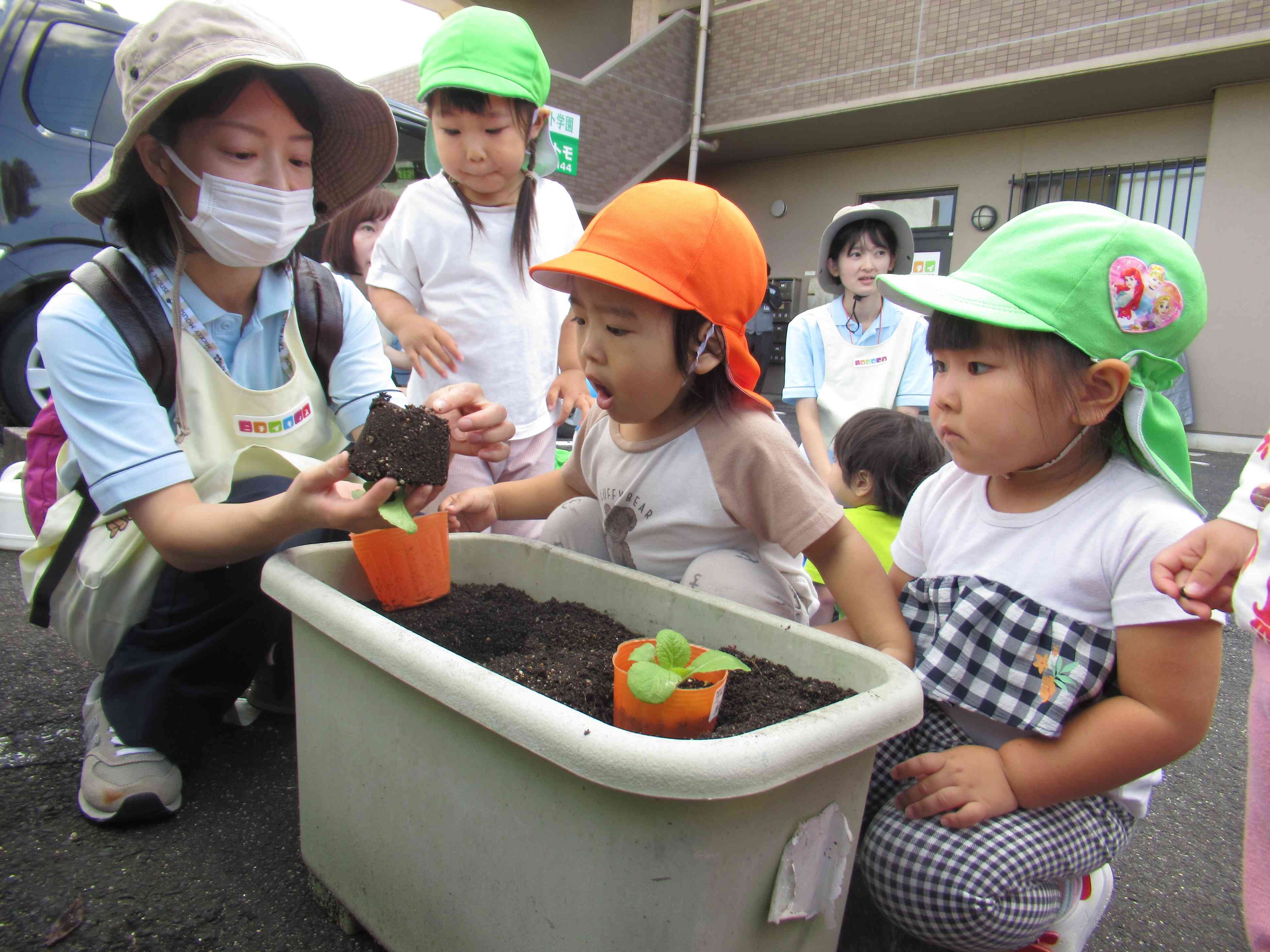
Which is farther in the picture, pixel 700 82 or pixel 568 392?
pixel 700 82

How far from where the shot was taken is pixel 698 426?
1.52 m

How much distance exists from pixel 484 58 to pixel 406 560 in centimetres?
133

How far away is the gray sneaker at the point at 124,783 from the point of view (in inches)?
53.7

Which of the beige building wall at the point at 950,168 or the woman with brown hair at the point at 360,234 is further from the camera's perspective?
the beige building wall at the point at 950,168

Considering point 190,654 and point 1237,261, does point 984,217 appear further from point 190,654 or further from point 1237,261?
point 190,654

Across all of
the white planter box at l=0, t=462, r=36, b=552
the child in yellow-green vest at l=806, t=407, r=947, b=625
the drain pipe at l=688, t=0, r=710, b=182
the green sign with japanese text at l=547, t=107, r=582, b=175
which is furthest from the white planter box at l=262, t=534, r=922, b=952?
the drain pipe at l=688, t=0, r=710, b=182

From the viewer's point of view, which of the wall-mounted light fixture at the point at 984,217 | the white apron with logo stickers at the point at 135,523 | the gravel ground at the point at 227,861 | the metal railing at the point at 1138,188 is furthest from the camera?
the wall-mounted light fixture at the point at 984,217

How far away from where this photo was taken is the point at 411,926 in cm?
103

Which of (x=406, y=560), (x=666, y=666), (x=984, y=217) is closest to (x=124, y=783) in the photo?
(x=406, y=560)

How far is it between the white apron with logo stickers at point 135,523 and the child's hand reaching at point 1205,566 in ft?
4.54

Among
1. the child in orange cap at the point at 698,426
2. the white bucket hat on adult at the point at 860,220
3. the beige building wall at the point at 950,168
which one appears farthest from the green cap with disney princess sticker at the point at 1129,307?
the beige building wall at the point at 950,168

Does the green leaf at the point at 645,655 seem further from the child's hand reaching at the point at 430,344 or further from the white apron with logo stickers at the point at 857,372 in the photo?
the white apron with logo stickers at the point at 857,372

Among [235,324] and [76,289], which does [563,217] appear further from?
[76,289]

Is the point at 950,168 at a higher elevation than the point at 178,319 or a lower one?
higher
